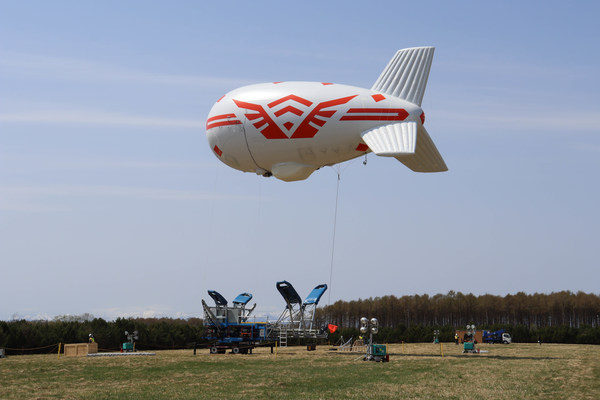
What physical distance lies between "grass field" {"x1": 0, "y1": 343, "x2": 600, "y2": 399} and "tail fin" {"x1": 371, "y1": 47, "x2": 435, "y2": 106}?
10.6 meters

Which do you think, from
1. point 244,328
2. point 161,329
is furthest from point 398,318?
point 244,328

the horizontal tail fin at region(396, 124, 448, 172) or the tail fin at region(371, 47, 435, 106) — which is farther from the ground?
the tail fin at region(371, 47, 435, 106)

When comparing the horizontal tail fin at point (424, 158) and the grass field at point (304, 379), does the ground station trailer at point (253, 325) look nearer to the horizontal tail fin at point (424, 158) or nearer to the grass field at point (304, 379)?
the grass field at point (304, 379)

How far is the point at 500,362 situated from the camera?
29078mm

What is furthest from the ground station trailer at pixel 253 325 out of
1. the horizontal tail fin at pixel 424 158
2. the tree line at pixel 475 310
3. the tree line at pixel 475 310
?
the tree line at pixel 475 310

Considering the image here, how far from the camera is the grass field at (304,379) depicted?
1838 centimetres

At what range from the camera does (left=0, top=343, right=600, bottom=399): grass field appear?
60.3ft

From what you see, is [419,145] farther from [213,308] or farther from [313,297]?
[213,308]


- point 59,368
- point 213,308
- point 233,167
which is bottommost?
point 59,368

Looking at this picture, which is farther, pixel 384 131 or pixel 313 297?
pixel 313 297

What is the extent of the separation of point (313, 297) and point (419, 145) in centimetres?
1503

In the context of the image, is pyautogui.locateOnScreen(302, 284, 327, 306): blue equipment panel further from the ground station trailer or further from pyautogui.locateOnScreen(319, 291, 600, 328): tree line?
pyautogui.locateOnScreen(319, 291, 600, 328): tree line

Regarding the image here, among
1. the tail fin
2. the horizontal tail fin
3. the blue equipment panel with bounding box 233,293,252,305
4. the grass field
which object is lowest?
the grass field

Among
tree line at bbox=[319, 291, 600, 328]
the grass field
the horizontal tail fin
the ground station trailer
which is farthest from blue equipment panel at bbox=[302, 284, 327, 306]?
tree line at bbox=[319, 291, 600, 328]
